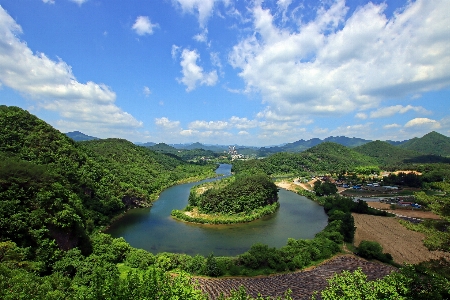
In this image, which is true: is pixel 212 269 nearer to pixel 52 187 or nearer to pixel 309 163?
pixel 52 187

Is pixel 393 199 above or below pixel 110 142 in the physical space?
below

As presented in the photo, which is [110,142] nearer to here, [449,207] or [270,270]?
[270,270]

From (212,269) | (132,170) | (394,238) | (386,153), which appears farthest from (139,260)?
(386,153)

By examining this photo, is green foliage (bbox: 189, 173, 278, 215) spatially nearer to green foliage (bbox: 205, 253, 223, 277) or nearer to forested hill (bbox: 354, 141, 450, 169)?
green foliage (bbox: 205, 253, 223, 277)

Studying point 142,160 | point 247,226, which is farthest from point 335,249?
point 142,160

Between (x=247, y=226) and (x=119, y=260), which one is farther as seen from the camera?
(x=247, y=226)

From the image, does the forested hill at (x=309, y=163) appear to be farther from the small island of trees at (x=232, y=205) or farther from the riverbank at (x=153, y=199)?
the small island of trees at (x=232, y=205)
